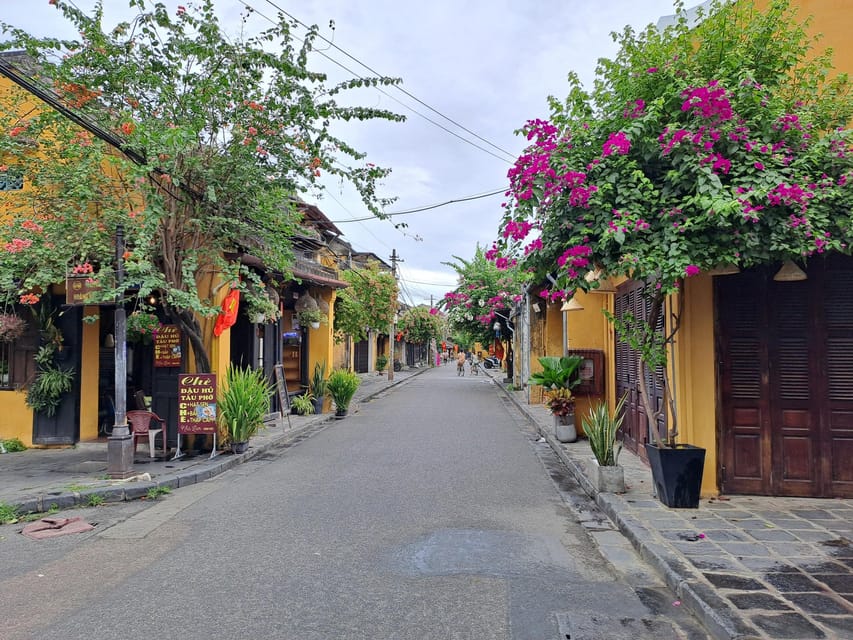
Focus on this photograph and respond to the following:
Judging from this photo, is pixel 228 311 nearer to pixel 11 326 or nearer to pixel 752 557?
pixel 11 326

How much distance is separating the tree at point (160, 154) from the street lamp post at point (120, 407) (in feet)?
0.74

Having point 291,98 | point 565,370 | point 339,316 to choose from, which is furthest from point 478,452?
point 339,316

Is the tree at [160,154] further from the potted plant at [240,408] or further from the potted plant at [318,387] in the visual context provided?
the potted plant at [318,387]

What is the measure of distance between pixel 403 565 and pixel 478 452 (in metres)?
5.87

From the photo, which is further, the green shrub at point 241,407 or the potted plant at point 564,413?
the potted plant at point 564,413

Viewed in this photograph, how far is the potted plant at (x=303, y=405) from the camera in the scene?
16203 millimetres

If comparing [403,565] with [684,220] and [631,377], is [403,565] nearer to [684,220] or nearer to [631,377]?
[684,220]

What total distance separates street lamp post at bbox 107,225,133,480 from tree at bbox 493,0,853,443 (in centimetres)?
532

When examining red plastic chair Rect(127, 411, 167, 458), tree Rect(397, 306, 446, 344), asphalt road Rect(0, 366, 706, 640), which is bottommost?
asphalt road Rect(0, 366, 706, 640)

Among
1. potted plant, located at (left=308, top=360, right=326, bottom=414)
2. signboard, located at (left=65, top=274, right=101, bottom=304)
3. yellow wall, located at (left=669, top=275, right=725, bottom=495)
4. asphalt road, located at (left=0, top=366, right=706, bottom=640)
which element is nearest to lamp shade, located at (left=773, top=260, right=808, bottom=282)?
yellow wall, located at (left=669, top=275, right=725, bottom=495)

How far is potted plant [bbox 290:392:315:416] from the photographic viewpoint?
16.2 metres

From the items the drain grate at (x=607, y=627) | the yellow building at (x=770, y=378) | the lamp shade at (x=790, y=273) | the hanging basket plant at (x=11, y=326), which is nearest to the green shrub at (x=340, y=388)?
the hanging basket plant at (x=11, y=326)

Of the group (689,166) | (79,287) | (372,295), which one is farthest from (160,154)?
(372,295)

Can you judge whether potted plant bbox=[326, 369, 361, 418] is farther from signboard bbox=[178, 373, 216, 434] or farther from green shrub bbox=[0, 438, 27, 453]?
green shrub bbox=[0, 438, 27, 453]
